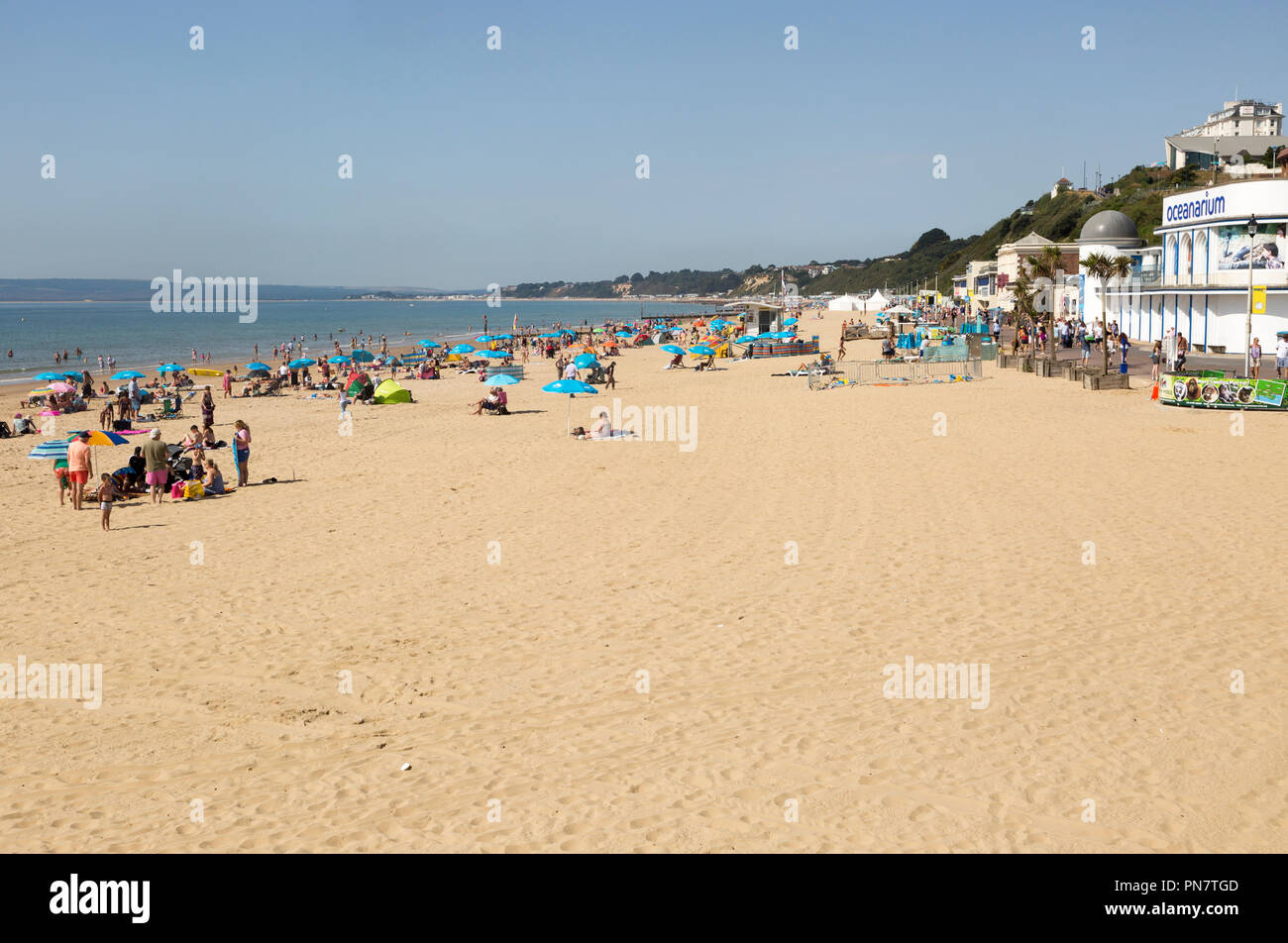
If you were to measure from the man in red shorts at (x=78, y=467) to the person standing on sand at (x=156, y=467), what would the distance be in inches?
32.1

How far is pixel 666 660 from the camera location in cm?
781

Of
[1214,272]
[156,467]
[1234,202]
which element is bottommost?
[156,467]

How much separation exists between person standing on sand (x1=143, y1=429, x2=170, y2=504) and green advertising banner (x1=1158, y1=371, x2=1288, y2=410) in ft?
67.6

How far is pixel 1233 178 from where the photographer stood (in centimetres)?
6344

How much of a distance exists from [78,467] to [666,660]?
10.8 metres

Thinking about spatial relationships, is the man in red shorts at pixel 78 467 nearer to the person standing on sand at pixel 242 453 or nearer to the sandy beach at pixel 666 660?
the sandy beach at pixel 666 660

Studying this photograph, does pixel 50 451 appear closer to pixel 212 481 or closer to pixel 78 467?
pixel 78 467

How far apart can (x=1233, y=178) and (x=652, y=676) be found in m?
71.1

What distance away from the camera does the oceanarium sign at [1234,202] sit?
102ft

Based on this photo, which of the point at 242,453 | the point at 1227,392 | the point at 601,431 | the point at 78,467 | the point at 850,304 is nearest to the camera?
the point at 78,467

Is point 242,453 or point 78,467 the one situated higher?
point 242,453

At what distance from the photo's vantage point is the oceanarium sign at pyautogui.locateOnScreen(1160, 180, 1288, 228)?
31.2 metres

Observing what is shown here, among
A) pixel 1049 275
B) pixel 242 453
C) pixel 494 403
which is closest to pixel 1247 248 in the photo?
pixel 1049 275
